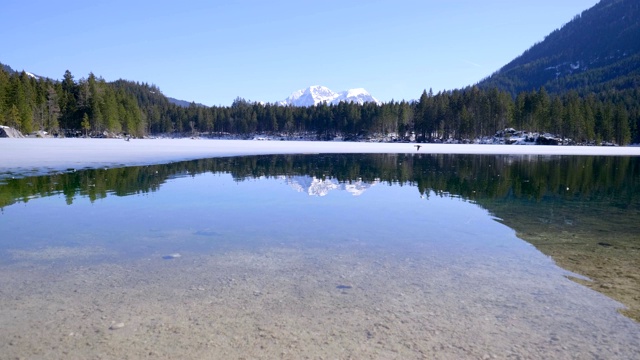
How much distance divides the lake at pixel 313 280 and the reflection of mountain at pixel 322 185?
11.4 feet

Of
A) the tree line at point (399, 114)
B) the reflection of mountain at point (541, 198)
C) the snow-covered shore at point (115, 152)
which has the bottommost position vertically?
the reflection of mountain at point (541, 198)

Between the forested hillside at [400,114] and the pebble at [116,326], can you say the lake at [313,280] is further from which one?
the forested hillside at [400,114]

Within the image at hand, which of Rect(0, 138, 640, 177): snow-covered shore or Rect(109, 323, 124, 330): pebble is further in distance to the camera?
Rect(0, 138, 640, 177): snow-covered shore

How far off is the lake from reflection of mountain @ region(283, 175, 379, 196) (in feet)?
11.4

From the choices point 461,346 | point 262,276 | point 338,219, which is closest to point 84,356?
point 262,276

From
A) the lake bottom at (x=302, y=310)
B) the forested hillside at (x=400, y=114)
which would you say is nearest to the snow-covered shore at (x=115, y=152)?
the lake bottom at (x=302, y=310)

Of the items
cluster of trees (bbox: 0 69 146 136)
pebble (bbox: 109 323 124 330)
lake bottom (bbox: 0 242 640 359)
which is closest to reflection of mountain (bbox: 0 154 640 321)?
lake bottom (bbox: 0 242 640 359)

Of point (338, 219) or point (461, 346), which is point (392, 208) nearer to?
point (338, 219)

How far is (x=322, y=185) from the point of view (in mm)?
19141

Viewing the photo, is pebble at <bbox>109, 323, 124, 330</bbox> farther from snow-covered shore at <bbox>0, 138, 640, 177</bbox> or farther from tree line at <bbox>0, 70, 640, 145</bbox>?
tree line at <bbox>0, 70, 640, 145</bbox>

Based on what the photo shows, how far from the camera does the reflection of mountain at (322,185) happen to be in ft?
56.6

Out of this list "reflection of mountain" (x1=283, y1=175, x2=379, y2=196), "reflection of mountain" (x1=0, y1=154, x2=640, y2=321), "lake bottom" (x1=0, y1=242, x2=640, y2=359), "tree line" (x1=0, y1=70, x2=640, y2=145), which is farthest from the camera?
"tree line" (x1=0, y1=70, x2=640, y2=145)

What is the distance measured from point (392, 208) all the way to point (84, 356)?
1043cm

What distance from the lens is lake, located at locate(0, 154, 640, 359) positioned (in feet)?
14.8
